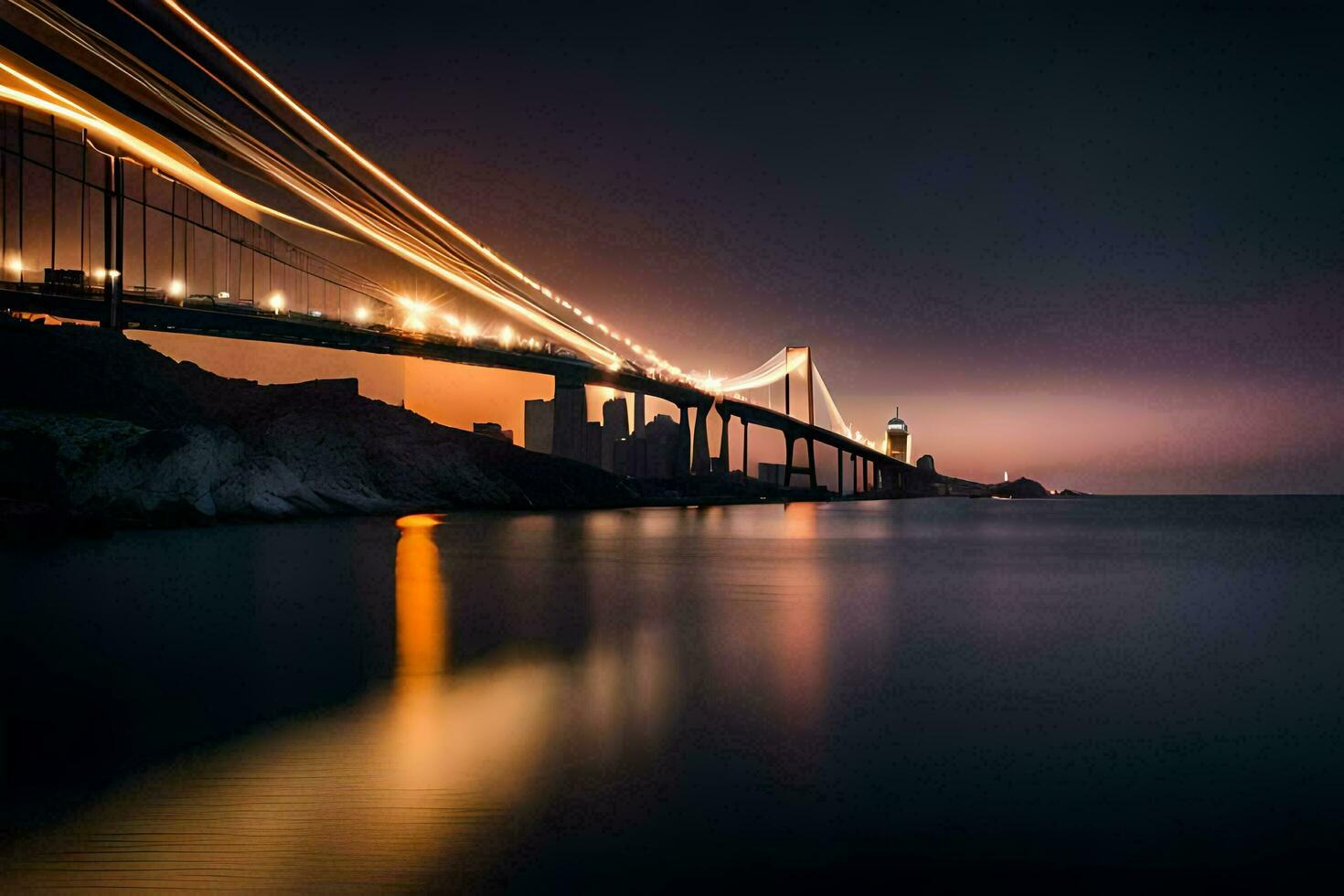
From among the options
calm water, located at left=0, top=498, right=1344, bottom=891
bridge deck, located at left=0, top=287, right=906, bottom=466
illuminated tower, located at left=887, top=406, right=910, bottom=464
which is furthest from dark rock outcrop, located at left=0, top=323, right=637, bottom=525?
illuminated tower, located at left=887, top=406, right=910, bottom=464

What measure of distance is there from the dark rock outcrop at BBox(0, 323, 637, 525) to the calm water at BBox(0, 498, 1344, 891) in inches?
767

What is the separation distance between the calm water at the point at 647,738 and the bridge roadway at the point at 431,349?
35.5 m

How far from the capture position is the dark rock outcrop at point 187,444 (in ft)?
113

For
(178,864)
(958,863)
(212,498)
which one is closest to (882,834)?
(958,863)

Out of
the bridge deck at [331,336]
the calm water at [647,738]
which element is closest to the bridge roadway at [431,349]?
the bridge deck at [331,336]

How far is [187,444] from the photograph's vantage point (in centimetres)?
3822

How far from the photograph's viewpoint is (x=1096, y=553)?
3706cm

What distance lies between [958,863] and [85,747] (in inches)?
253

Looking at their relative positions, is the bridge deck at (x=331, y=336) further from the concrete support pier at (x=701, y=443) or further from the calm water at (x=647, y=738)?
the calm water at (x=647, y=738)

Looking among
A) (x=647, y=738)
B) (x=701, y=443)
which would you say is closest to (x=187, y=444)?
(x=647, y=738)

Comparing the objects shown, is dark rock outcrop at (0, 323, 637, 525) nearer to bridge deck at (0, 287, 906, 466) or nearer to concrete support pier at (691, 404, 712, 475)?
bridge deck at (0, 287, 906, 466)

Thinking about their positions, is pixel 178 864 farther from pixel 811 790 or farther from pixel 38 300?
pixel 38 300

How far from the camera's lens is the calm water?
485 centimetres

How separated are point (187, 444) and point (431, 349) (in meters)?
28.7
